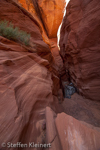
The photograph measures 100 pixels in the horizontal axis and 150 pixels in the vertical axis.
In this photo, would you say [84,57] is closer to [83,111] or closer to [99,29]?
[99,29]

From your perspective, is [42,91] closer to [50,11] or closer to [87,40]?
[87,40]

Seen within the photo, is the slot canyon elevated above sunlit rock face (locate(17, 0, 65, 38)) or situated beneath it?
situated beneath

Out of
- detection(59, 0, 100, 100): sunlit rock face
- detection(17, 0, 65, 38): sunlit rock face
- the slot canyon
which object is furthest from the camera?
detection(17, 0, 65, 38): sunlit rock face

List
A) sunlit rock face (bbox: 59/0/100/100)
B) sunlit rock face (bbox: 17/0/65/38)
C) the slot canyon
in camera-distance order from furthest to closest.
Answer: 1. sunlit rock face (bbox: 17/0/65/38)
2. sunlit rock face (bbox: 59/0/100/100)
3. the slot canyon

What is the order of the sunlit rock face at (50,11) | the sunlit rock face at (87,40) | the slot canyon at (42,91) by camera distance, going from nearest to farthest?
the slot canyon at (42,91) → the sunlit rock face at (87,40) → the sunlit rock face at (50,11)

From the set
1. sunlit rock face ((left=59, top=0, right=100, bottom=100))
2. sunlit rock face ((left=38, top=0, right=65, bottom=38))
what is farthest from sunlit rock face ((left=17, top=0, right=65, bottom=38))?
sunlit rock face ((left=59, top=0, right=100, bottom=100))

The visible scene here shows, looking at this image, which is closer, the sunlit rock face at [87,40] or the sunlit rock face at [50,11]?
the sunlit rock face at [87,40]

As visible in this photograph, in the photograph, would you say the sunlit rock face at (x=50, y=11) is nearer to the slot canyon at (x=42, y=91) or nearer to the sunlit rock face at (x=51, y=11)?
the sunlit rock face at (x=51, y=11)

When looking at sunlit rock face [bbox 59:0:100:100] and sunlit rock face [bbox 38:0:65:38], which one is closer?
sunlit rock face [bbox 59:0:100:100]

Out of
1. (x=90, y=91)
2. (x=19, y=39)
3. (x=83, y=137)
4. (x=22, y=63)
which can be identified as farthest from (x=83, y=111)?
(x=19, y=39)

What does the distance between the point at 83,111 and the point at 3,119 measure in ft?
14.2

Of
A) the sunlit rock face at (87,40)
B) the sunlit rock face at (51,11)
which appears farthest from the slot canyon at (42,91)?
the sunlit rock face at (51,11)

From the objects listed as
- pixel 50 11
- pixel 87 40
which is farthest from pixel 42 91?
pixel 50 11

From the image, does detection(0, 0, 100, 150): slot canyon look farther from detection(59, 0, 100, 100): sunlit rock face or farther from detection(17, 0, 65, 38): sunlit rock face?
detection(17, 0, 65, 38): sunlit rock face
